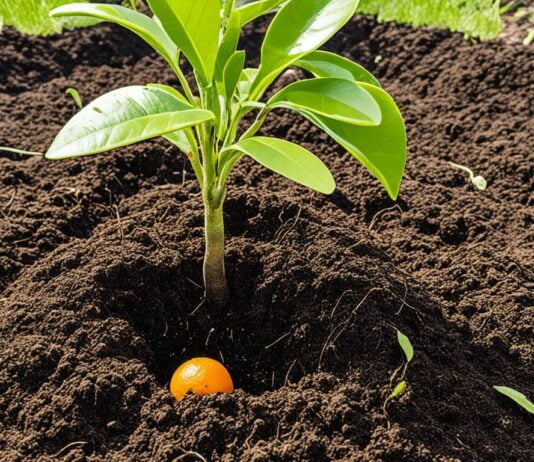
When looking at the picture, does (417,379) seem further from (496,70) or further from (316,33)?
(496,70)

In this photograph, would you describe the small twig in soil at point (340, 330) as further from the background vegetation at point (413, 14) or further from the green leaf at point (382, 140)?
→ the background vegetation at point (413, 14)

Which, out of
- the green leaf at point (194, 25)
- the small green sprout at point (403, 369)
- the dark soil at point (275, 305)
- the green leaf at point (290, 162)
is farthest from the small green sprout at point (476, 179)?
the green leaf at point (194, 25)

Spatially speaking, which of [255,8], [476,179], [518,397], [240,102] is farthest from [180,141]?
[476,179]

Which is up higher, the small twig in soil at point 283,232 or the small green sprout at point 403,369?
the small green sprout at point 403,369

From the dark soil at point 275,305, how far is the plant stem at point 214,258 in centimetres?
6

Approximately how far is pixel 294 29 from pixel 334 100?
0.27m

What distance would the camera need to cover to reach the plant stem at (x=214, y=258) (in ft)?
7.13

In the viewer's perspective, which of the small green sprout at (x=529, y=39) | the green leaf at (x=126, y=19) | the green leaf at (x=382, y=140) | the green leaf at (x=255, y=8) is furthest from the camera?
the small green sprout at (x=529, y=39)

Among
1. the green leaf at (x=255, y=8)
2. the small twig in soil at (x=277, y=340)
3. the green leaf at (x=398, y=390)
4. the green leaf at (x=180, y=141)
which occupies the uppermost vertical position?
the green leaf at (x=255, y=8)

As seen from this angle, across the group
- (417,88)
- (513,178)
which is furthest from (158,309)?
(417,88)

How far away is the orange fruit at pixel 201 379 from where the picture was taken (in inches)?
83.0

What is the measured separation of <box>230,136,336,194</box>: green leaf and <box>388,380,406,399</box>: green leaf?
0.53 meters

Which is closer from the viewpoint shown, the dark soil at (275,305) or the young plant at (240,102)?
the young plant at (240,102)

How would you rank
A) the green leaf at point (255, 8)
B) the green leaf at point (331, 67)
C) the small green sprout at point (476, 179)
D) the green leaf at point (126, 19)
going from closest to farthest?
the green leaf at point (126, 19), the green leaf at point (331, 67), the green leaf at point (255, 8), the small green sprout at point (476, 179)
